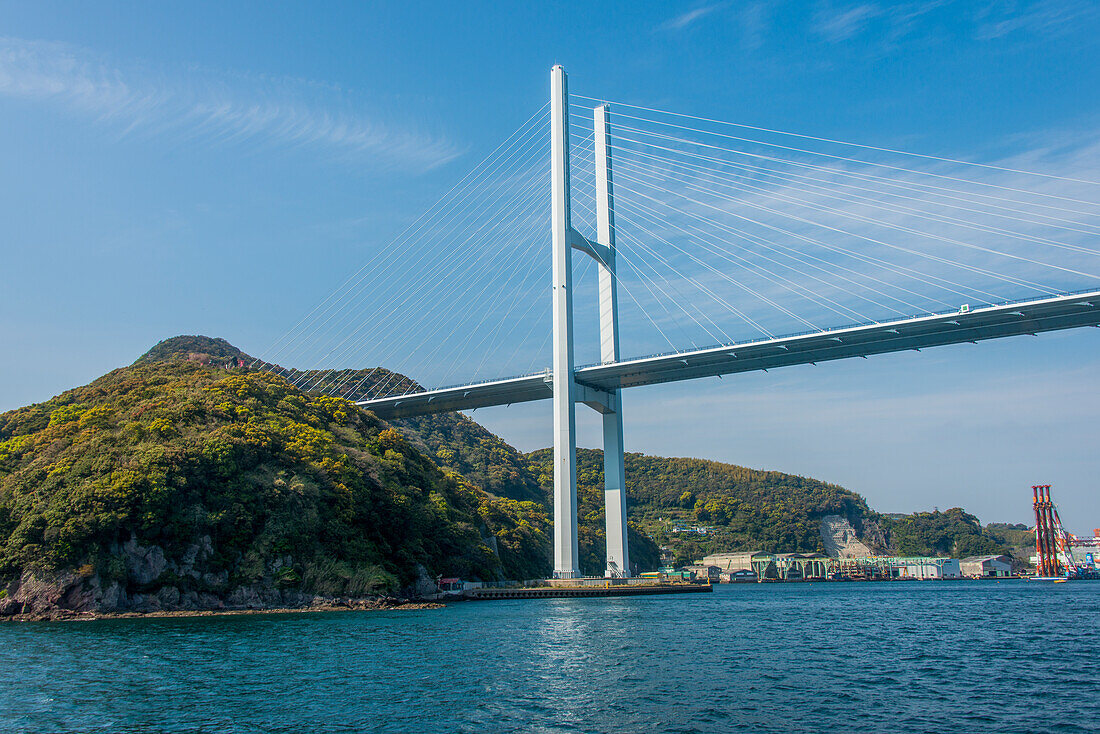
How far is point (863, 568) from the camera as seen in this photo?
364ft

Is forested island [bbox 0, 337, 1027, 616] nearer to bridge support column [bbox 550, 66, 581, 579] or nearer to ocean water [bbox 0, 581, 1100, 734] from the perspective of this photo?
ocean water [bbox 0, 581, 1100, 734]

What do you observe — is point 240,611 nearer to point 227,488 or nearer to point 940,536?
point 227,488

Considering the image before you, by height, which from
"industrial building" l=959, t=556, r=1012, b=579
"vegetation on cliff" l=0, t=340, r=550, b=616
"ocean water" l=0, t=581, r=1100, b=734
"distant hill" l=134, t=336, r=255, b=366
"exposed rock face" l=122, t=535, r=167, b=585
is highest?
"distant hill" l=134, t=336, r=255, b=366

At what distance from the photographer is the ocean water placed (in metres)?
12.9

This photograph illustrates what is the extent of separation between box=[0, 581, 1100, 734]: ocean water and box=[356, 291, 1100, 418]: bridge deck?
13.1 m

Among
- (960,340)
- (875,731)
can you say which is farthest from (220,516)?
(960,340)

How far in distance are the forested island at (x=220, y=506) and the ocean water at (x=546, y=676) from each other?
4242 mm

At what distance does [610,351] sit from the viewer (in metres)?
44.8

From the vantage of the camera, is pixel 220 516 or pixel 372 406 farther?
pixel 372 406

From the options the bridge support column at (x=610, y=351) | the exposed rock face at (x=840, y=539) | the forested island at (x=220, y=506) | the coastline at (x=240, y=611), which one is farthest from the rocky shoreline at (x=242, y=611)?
the exposed rock face at (x=840, y=539)

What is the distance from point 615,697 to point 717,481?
12731 centimetres

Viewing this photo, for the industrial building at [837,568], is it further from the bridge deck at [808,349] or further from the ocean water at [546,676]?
the ocean water at [546,676]

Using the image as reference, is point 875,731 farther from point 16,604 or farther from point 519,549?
point 519,549

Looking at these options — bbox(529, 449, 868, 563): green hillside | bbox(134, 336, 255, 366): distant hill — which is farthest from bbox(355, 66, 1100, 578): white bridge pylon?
bbox(529, 449, 868, 563): green hillside
